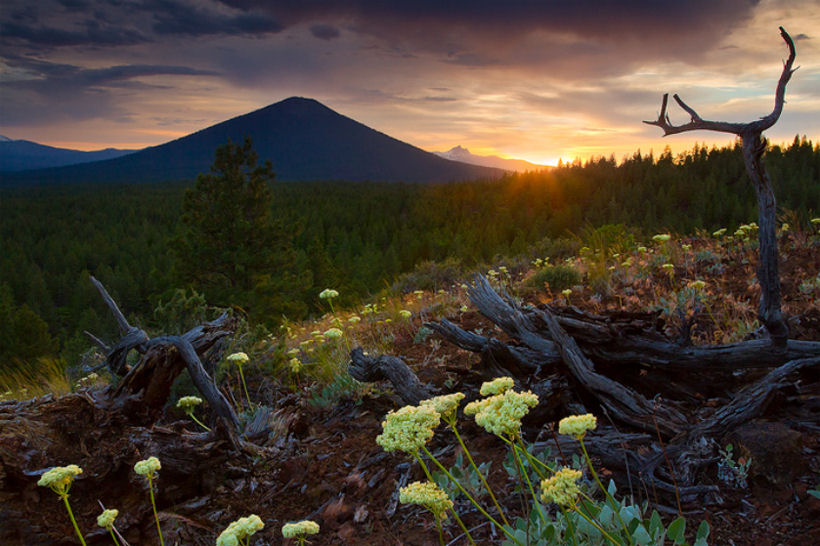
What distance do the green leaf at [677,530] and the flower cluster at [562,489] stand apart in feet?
1.38

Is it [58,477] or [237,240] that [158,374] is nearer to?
[58,477]

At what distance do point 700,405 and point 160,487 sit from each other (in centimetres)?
317

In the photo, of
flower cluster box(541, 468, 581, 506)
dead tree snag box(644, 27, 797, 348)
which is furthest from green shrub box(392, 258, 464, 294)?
flower cluster box(541, 468, 581, 506)

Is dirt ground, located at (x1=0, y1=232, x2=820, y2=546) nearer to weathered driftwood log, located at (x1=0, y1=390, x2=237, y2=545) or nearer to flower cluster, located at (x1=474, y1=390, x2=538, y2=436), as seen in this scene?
weathered driftwood log, located at (x1=0, y1=390, x2=237, y2=545)

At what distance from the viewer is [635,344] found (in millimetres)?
3018

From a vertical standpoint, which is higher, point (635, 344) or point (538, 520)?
point (635, 344)

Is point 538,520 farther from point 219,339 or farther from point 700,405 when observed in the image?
point 219,339

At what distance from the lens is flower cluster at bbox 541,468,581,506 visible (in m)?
1.46

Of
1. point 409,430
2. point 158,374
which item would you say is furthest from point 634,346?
point 158,374

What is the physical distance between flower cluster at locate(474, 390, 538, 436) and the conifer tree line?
5.62 metres

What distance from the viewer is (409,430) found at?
1690 mm

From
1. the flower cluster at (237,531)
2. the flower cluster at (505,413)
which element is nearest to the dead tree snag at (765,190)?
the flower cluster at (505,413)

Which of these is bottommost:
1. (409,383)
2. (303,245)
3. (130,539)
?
(303,245)

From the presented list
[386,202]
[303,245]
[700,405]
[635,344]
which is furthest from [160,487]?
[386,202]
